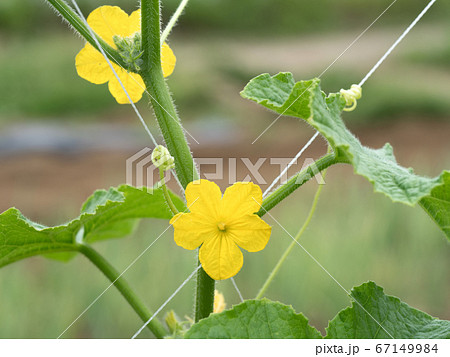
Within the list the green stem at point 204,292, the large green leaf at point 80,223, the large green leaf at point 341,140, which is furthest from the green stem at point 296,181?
the large green leaf at point 80,223

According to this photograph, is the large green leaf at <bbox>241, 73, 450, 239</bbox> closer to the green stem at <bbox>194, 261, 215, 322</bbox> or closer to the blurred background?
the green stem at <bbox>194, 261, 215, 322</bbox>

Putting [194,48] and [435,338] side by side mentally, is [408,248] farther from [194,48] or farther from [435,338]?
[194,48]

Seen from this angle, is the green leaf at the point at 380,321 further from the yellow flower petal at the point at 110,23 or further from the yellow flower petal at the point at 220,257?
the yellow flower petal at the point at 110,23

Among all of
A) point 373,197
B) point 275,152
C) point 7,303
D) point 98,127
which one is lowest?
point 7,303

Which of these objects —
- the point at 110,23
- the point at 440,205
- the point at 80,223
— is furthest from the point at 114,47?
the point at 440,205

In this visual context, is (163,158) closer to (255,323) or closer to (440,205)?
(255,323)
